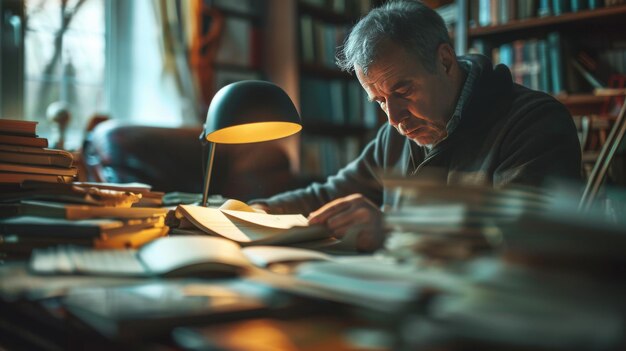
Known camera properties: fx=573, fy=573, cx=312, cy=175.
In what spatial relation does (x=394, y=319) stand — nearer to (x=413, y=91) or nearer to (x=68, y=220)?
(x=68, y=220)

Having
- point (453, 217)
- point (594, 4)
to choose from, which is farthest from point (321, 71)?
point (453, 217)

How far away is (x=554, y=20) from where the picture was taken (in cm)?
276

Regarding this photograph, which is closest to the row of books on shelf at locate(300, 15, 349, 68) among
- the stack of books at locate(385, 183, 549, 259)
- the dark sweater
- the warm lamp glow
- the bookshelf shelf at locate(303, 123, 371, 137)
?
the bookshelf shelf at locate(303, 123, 371, 137)

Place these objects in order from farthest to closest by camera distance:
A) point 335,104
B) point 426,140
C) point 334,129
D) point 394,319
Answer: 1. point 334,129
2. point 335,104
3. point 426,140
4. point 394,319

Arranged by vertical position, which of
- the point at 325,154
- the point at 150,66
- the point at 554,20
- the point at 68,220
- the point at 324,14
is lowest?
the point at 325,154

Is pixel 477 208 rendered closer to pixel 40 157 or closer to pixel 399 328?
pixel 399 328

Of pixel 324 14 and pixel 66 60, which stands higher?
pixel 324 14

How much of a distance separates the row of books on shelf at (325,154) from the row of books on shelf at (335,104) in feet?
0.41

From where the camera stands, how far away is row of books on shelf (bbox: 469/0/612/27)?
2.70 meters

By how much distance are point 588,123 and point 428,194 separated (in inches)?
95.2

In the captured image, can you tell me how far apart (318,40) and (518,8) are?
4.55ft

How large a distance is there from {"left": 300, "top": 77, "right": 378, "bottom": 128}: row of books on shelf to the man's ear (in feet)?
7.35

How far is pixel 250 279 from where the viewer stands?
0.65 meters

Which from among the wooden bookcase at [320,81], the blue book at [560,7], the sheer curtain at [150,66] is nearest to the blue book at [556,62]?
the blue book at [560,7]
